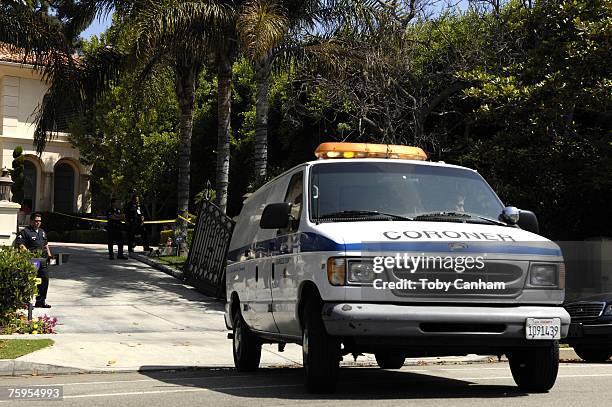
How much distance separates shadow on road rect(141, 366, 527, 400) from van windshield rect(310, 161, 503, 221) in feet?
5.31

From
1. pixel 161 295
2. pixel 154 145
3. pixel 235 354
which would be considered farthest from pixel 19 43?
pixel 154 145

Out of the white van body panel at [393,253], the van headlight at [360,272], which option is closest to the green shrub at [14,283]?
the white van body panel at [393,253]

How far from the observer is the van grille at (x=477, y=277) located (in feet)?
25.7

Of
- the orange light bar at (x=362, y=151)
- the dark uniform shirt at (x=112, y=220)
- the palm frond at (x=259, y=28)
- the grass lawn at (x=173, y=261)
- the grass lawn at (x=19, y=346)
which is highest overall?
the palm frond at (x=259, y=28)

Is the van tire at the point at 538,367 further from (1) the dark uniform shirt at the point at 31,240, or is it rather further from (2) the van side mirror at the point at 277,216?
(1) the dark uniform shirt at the point at 31,240

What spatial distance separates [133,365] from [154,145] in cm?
3098

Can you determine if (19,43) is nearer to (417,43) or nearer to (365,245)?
(417,43)

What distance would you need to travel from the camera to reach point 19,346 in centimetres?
1236

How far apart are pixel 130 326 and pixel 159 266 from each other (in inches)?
343

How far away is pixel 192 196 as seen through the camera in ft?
154

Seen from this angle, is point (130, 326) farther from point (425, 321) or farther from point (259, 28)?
point (425, 321)

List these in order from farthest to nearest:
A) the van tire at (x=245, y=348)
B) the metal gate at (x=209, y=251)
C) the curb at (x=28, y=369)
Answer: the metal gate at (x=209, y=251)
the curb at (x=28, y=369)
the van tire at (x=245, y=348)

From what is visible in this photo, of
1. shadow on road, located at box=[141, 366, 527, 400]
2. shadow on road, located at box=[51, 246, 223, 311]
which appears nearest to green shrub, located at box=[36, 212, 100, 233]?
shadow on road, located at box=[51, 246, 223, 311]

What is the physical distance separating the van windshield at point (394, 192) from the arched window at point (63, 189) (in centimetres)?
4296
